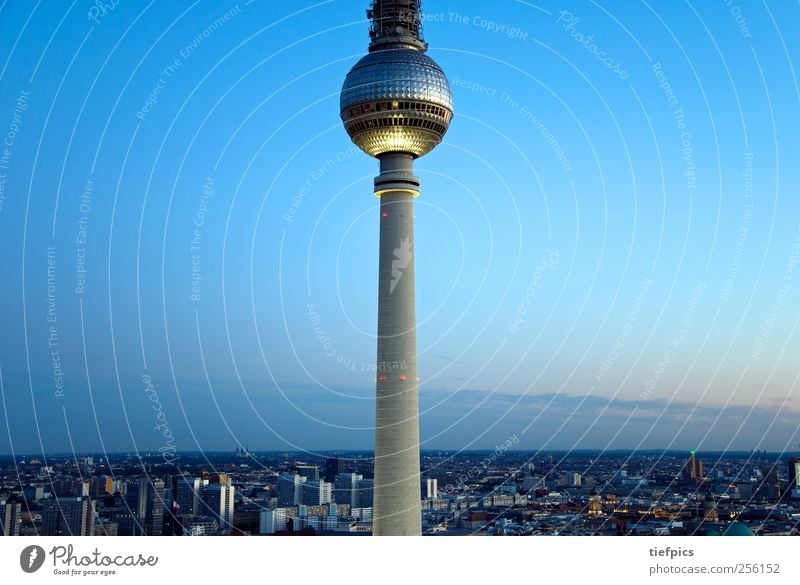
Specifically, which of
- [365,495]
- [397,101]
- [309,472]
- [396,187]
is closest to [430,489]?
[365,495]

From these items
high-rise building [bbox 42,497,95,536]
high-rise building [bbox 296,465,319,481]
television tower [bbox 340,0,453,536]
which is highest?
television tower [bbox 340,0,453,536]

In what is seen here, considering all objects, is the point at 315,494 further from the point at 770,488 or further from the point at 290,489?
the point at 770,488

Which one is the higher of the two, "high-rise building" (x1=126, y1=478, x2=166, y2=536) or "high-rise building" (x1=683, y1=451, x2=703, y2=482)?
"high-rise building" (x1=683, y1=451, x2=703, y2=482)

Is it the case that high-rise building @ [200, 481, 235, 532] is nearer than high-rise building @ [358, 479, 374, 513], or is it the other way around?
high-rise building @ [200, 481, 235, 532]

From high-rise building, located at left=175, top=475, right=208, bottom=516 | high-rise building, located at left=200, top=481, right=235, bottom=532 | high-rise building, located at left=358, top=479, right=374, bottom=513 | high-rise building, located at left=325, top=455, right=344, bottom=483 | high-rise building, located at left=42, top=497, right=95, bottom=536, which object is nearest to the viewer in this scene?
high-rise building, located at left=42, top=497, right=95, bottom=536

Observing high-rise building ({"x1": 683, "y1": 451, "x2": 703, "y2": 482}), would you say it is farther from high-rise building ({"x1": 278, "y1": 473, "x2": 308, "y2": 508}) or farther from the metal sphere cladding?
the metal sphere cladding

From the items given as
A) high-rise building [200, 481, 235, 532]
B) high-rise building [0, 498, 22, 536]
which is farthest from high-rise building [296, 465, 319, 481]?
high-rise building [0, 498, 22, 536]
